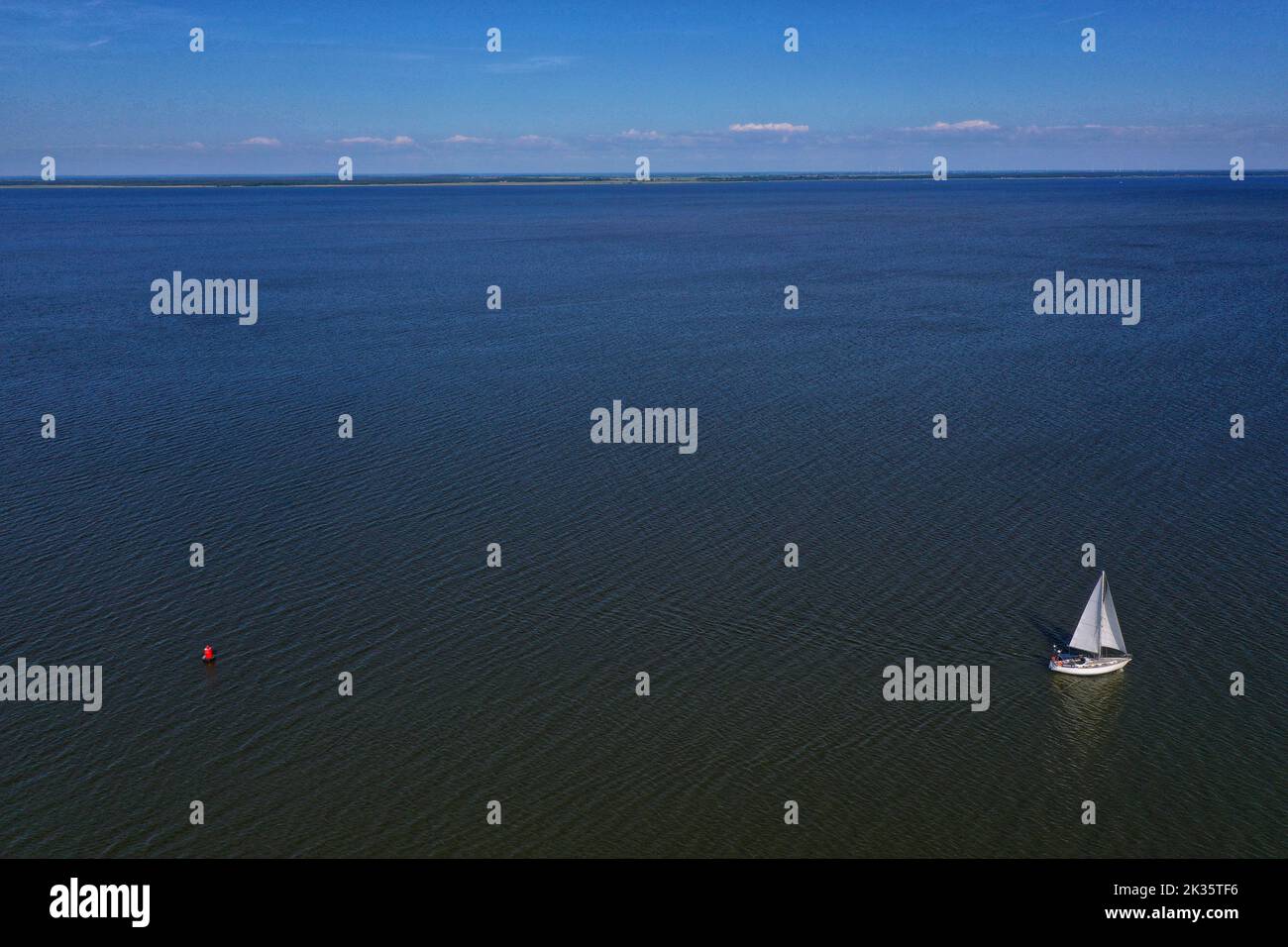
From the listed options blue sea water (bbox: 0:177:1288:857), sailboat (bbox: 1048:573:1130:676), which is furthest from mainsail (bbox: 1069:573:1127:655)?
blue sea water (bbox: 0:177:1288:857)

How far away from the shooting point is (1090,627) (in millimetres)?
37531

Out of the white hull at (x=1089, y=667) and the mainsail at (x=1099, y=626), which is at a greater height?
the mainsail at (x=1099, y=626)

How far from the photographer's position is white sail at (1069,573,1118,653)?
1470 inches

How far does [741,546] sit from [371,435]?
85.8ft

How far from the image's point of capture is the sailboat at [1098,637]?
37.2 metres

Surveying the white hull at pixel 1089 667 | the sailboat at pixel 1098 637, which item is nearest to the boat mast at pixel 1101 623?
the sailboat at pixel 1098 637

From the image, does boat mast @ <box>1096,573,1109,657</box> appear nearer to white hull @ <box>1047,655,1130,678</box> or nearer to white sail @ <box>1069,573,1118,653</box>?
white sail @ <box>1069,573,1118,653</box>

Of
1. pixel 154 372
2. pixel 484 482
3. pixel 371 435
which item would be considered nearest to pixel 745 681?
pixel 484 482

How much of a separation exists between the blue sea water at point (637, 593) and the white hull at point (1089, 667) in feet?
1.85

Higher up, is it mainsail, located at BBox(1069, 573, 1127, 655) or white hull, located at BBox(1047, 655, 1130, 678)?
mainsail, located at BBox(1069, 573, 1127, 655)

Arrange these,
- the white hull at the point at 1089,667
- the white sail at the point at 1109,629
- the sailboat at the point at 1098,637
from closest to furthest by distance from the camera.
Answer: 1. the white hull at the point at 1089,667
2. the sailboat at the point at 1098,637
3. the white sail at the point at 1109,629

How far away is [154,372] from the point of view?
76438 millimetres

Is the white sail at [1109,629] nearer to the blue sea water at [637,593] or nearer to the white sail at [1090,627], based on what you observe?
the white sail at [1090,627]

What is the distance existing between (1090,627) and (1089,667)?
1.48 m
